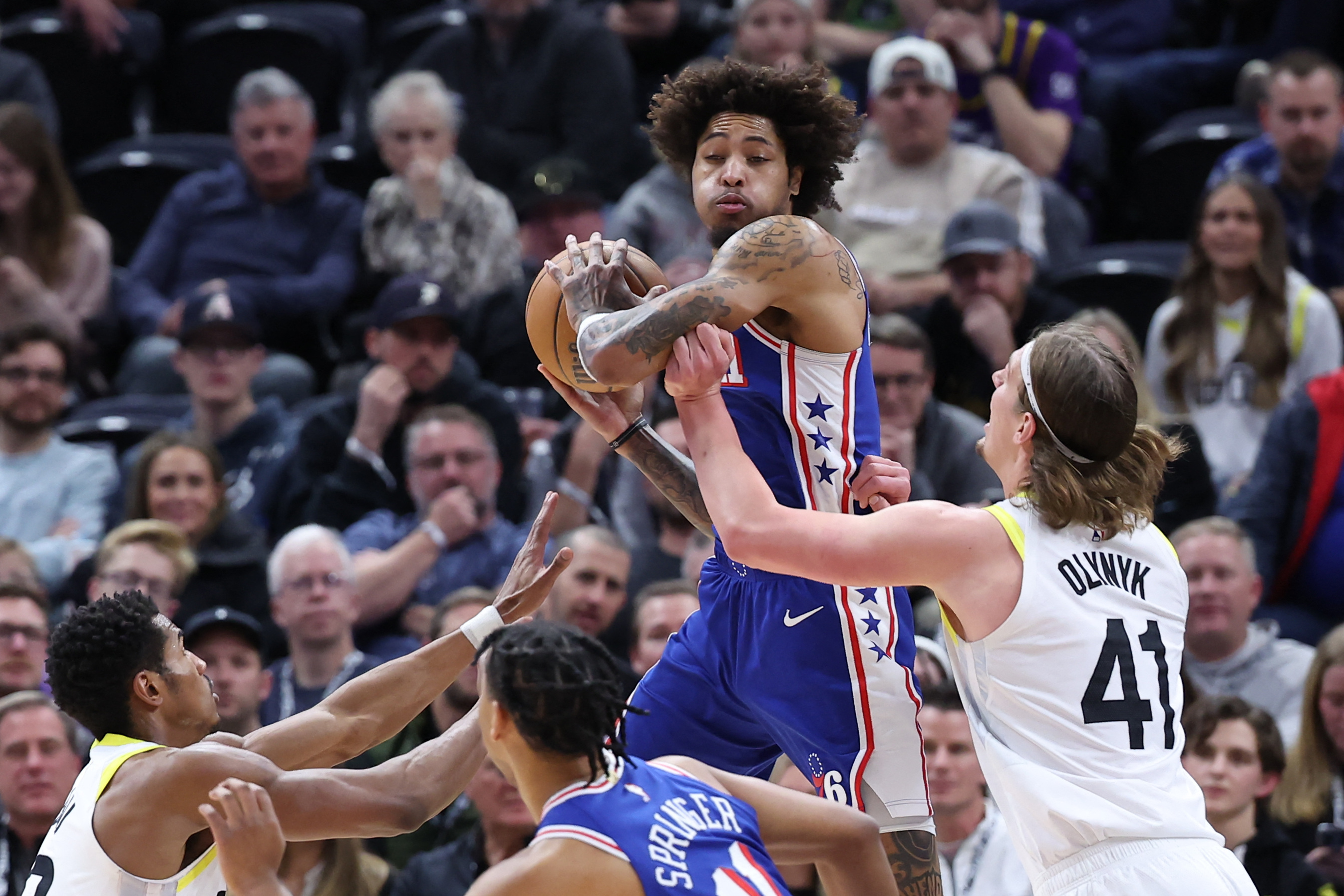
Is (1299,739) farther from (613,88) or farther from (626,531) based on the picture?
(613,88)

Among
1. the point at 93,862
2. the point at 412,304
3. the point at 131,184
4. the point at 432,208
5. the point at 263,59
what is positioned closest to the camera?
the point at 93,862

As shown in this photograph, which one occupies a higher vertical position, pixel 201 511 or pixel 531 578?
pixel 531 578

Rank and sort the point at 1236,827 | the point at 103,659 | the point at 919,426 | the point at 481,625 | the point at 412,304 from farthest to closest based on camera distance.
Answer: the point at 412,304 < the point at 919,426 < the point at 1236,827 < the point at 481,625 < the point at 103,659

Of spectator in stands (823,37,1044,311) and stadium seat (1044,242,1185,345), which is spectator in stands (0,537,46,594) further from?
stadium seat (1044,242,1185,345)

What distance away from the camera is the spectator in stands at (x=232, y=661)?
7312mm

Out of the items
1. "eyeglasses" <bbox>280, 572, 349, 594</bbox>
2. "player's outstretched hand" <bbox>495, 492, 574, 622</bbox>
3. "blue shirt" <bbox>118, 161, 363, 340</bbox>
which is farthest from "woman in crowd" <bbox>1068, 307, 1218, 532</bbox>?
"blue shirt" <bbox>118, 161, 363, 340</bbox>

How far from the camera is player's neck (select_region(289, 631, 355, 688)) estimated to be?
25.4 feet

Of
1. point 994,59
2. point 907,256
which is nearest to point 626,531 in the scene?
point 907,256

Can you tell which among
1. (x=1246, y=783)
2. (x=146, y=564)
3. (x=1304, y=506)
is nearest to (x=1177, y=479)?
(x=1304, y=506)

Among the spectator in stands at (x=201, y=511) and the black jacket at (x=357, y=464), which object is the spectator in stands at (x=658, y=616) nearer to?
the black jacket at (x=357, y=464)

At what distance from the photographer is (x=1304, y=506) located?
8070 mm

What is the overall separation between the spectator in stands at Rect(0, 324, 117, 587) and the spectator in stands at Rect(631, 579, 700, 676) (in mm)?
3050

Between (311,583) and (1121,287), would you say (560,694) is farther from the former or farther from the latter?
(1121,287)

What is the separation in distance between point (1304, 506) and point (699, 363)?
4.85 meters
